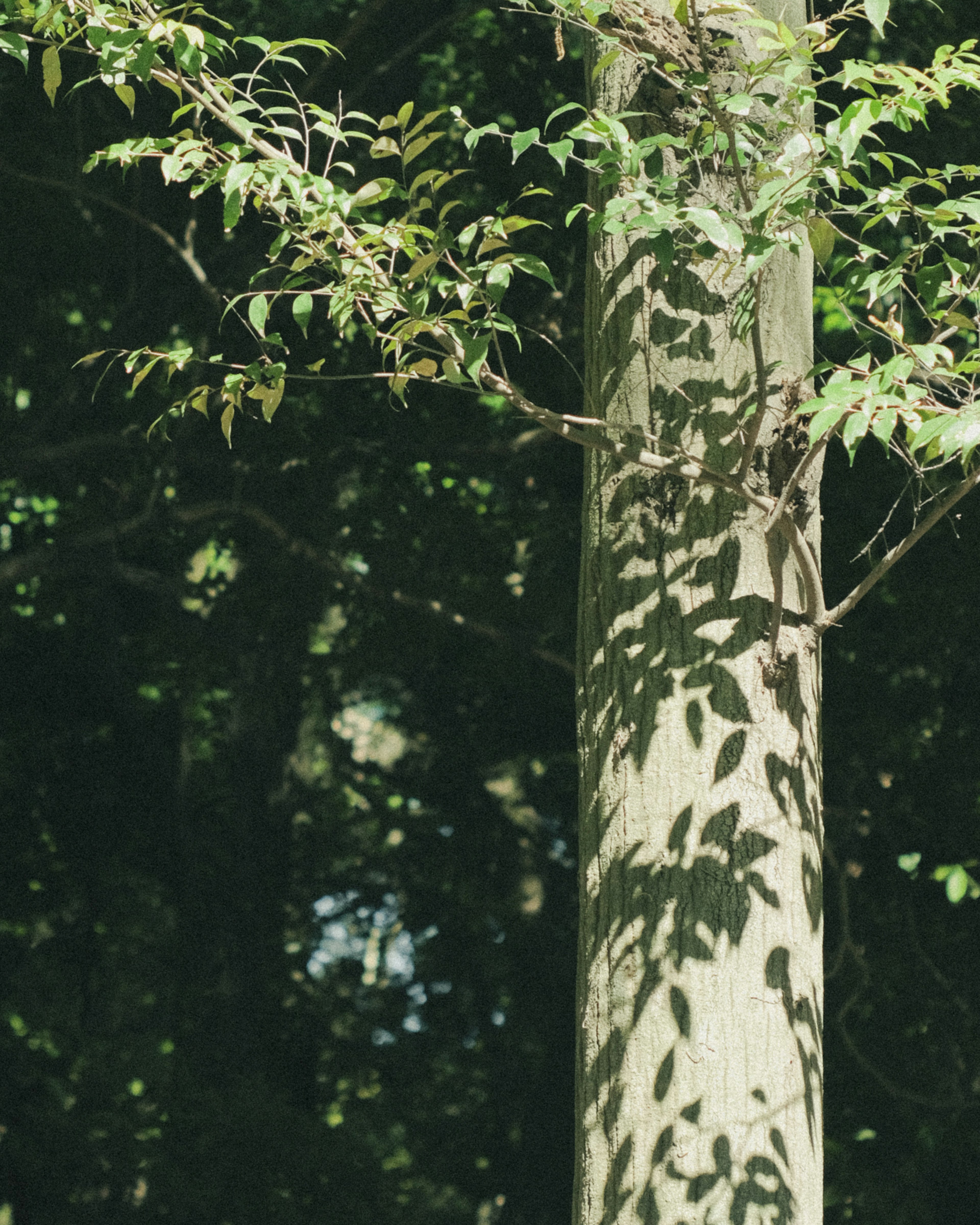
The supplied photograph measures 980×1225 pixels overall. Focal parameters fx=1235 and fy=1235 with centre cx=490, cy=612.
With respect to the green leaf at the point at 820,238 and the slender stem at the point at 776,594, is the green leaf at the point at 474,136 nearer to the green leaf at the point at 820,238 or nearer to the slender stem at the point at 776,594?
the green leaf at the point at 820,238

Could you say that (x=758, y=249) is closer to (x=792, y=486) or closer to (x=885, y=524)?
(x=792, y=486)

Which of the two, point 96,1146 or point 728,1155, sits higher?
point 96,1146

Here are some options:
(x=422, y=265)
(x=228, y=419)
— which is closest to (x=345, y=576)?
(x=228, y=419)

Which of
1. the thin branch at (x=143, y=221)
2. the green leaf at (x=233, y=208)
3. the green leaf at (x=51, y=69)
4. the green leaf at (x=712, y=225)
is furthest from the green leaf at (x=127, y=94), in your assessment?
the thin branch at (x=143, y=221)

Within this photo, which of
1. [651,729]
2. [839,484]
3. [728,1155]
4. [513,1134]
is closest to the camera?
[728,1155]

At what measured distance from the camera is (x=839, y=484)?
5.06 meters

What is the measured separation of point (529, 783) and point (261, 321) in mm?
4014

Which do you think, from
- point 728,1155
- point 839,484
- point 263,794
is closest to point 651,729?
point 728,1155

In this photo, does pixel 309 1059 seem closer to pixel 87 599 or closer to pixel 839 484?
pixel 87 599

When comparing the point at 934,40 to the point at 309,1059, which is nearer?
the point at 934,40

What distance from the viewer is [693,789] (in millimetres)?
1871

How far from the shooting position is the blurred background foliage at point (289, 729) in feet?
17.7

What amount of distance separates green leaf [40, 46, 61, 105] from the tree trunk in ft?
3.16

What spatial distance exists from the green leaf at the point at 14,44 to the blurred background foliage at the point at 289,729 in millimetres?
3509
